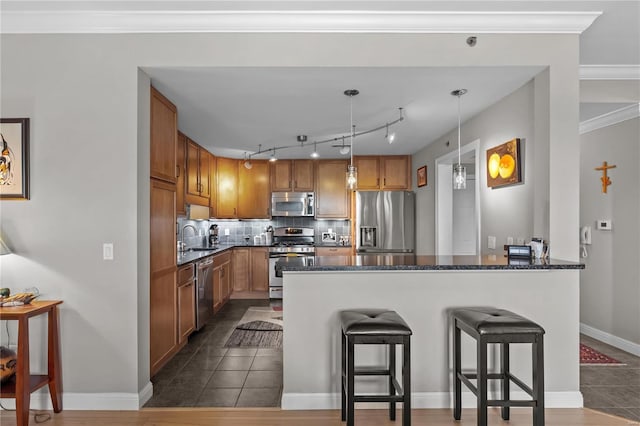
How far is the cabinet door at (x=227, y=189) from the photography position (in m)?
6.37

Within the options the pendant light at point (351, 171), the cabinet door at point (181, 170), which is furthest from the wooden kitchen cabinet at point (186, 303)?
the pendant light at point (351, 171)

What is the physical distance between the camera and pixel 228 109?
12.1 ft

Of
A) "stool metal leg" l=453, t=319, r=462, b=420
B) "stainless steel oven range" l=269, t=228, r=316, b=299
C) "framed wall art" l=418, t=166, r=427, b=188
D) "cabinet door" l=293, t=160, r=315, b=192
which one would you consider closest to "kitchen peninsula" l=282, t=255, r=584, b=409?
"stool metal leg" l=453, t=319, r=462, b=420

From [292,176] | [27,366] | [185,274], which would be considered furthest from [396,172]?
[27,366]

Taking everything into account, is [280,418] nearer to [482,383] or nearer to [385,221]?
[482,383]

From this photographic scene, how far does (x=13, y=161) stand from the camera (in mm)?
2564

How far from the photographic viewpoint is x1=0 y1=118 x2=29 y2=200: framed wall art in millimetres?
2557

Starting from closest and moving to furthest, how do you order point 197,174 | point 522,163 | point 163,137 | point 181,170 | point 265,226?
point 522,163
point 163,137
point 181,170
point 197,174
point 265,226

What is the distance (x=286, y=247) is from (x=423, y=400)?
3.94 metres

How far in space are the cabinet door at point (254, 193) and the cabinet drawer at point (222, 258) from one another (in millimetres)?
903

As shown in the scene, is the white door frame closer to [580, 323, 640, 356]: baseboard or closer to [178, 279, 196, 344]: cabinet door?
[580, 323, 640, 356]: baseboard

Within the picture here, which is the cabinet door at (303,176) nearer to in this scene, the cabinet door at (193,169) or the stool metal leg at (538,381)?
the cabinet door at (193,169)

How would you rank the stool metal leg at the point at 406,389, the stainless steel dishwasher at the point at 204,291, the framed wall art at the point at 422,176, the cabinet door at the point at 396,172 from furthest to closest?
the cabinet door at the point at 396,172 → the framed wall art at the point at 422,176 → the stainless steel dishwasher at the point at 204,291 → the stool metal leg at the point at 406,389

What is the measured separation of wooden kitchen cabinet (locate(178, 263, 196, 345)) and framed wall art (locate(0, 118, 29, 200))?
1.44m
